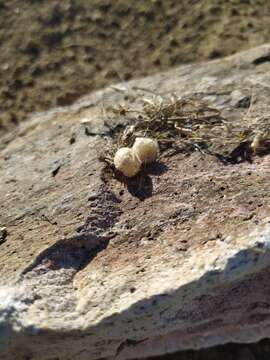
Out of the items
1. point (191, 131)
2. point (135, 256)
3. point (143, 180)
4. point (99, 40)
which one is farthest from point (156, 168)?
point (99, 40)

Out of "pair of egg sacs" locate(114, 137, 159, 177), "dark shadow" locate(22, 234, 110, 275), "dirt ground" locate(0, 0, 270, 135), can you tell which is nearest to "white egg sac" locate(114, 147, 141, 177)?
"pair of egg sacs" locate(114, 137, 159, 177)

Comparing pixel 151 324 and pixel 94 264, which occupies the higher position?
pixel 94 264

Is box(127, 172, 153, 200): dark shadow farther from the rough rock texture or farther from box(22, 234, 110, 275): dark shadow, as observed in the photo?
box(22, 234, 110, 275): dark shadow

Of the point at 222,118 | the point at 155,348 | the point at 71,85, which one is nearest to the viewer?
the point at 155,348

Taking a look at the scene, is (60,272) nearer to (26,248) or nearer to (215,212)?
(26,248)

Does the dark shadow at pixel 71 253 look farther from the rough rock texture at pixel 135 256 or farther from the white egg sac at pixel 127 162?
the white egg sac at pixel 127 162

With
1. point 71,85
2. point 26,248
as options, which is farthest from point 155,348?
point 71,85
